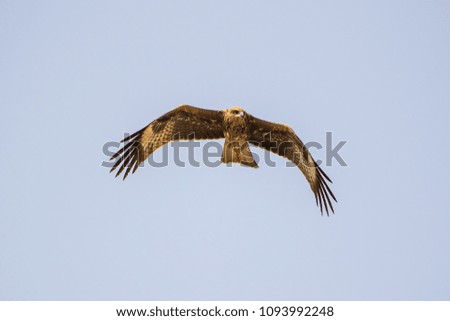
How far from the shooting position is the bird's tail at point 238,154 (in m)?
11.4

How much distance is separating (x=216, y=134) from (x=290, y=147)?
1.44 m

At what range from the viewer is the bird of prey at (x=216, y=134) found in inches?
445

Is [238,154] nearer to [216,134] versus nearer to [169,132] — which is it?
[216,134]

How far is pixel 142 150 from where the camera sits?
11680 mm

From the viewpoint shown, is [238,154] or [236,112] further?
[238,154]

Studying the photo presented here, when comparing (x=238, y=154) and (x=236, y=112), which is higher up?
(x=236, y=112)

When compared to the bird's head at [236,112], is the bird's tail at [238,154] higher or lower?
lower

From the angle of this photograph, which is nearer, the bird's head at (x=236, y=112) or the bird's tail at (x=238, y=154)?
the bird's head at (x=236, y=112)

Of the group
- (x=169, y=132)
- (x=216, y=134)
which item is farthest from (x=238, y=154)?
(x=169, y=132)

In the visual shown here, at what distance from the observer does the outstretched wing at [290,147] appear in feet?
38.0

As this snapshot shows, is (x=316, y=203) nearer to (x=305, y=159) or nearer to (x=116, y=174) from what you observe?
(x=305, y=159)

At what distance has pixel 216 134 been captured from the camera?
38.0ft
